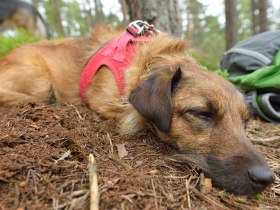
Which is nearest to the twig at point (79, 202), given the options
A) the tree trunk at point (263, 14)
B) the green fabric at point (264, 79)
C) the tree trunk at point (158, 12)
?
the green fabric at point (264, 79)

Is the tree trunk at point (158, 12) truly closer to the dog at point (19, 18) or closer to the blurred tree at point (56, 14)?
the dog at point (19, 18)

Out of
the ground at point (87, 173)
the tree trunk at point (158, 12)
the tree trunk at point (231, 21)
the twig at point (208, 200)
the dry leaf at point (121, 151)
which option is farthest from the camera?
the tree trunk at point (231, 21)

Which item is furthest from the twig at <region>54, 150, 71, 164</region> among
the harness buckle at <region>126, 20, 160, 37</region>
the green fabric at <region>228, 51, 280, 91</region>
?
the green fabric at <region>228, 51, 280, 91</region>

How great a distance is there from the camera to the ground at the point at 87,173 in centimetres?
198

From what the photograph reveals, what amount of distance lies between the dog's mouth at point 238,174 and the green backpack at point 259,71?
2.26 metres

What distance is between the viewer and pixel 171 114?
9.45 ft

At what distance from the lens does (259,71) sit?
4.75 m

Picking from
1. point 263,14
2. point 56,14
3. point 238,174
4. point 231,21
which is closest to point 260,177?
point 238,174

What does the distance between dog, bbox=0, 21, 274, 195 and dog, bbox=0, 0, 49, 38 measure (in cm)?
1286

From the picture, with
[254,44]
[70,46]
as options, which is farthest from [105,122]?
[254,44]

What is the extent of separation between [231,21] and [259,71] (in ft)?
20.9

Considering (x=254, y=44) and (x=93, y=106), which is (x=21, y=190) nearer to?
(x=93, y=106)

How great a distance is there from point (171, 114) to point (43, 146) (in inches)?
41.2

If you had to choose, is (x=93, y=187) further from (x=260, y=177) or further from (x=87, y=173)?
(x=260, y=177)
